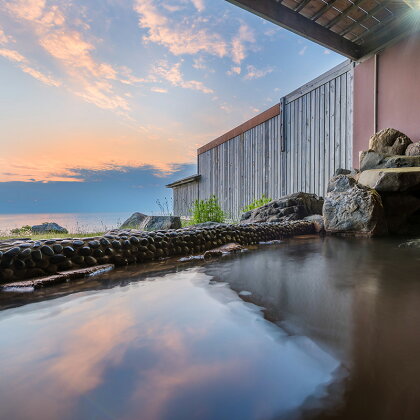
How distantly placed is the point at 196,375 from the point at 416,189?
11.3 ft

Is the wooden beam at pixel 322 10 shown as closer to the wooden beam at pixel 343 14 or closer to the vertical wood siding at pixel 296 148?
the wooden beam at pixel 343 14

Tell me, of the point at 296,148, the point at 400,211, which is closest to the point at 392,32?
the point at 296,148

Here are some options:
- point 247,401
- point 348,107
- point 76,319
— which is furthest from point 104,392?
point 348,107

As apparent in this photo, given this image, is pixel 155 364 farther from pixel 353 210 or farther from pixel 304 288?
pixel 353 210

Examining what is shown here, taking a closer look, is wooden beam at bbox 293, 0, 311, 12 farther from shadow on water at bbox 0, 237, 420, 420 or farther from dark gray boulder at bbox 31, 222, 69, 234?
dark gray boulder at bbox 31, 222, 69, 234

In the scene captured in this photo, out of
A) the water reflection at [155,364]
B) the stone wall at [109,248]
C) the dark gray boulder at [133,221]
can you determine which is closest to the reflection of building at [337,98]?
the stone wall at [109,248]

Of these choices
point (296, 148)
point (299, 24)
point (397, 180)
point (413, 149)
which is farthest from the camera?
point (296, 148)

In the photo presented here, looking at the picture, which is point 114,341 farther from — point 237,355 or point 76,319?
point 237,355

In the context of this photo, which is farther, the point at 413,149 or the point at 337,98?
the point at 337,98

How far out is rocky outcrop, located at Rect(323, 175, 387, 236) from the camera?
2.77 meters

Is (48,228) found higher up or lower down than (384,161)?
lower down

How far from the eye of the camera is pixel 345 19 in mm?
3752

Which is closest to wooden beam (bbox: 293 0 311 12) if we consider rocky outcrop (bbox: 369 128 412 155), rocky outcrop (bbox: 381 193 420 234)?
rocky outcrop (bbox: 369 128 412 155)

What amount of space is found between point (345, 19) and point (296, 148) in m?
2.36
